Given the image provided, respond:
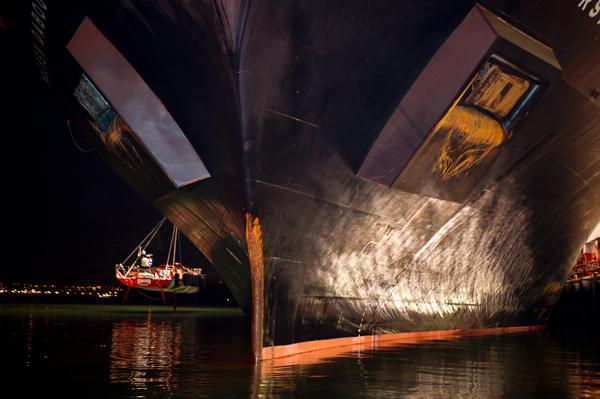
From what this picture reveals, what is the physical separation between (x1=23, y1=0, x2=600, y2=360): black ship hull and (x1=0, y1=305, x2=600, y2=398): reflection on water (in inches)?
55.0

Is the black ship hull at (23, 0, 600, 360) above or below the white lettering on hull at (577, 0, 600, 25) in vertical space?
below

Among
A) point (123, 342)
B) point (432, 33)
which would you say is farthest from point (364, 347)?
point (432, 33)

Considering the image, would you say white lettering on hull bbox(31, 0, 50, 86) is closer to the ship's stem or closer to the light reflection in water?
the ship's stem

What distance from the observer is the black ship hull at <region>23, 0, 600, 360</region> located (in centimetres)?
764

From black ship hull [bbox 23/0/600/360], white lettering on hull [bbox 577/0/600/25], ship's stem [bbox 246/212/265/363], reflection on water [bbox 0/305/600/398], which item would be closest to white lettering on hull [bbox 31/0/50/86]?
black ship hull [bbox 23/0/600/360]

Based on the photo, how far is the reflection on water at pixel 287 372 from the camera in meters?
6.19

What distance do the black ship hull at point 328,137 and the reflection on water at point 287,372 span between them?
1.40 meters

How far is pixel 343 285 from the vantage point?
10.6m

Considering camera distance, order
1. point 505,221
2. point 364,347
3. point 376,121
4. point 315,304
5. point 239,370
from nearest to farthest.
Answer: point 239,370, point 376,121, point 315,304, point 364,347, point 505,221

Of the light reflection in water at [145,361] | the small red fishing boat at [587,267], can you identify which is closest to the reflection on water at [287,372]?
the light reflection in water at [145,361]

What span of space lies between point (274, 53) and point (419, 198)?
4138 millimetres

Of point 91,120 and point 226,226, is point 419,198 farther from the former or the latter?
point 91,120

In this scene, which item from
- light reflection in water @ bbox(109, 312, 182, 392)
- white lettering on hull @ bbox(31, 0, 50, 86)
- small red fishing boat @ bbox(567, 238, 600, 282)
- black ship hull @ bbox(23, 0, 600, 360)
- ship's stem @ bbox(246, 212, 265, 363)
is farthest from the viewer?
small red fishing boat @ bbox(567, 238, 600, 282)

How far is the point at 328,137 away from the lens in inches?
339
